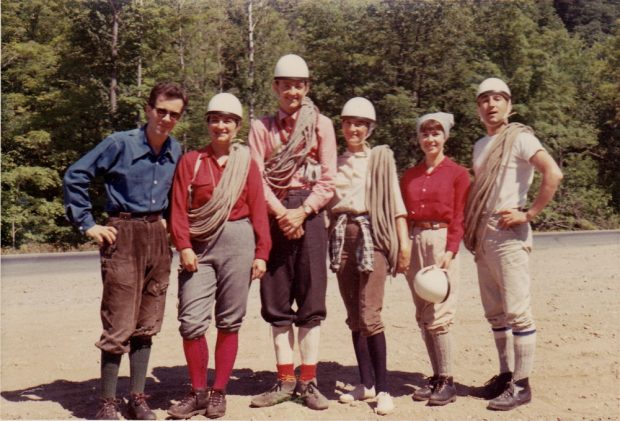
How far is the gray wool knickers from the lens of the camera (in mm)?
4594

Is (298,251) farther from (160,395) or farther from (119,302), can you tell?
(160,395)

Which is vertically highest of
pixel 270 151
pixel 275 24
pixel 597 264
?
pixel 275 24

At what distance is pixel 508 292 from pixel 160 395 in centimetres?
279

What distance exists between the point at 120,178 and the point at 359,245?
5.59ft

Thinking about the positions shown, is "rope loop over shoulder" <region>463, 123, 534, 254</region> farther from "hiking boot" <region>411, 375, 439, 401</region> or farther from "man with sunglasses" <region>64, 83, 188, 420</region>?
"man with sunglasses" <region>64, 83, 188, 420</region>

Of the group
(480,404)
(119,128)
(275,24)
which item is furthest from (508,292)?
(275,24)

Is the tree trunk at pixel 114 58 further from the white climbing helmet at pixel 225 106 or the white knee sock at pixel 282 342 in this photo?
the white knee sock at pixel 282 342

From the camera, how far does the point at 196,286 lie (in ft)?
15.1

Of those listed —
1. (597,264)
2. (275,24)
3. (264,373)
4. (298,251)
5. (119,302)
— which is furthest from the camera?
(275,24)

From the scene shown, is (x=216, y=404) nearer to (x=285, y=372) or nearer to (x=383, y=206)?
(x=285, y=372)

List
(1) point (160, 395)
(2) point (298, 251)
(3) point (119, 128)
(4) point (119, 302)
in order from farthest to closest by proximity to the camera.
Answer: (3) point (119, 128) → (1) point (160, 395) → (2) point (298, 251) → (4) point (119, 302)

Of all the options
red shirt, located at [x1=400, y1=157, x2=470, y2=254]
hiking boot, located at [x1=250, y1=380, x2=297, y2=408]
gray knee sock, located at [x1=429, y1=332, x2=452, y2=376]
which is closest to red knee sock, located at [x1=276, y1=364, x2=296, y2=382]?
hiking boot, located at [x1=250, y1=380, x2=297, y2=408]

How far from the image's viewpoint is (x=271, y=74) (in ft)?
103

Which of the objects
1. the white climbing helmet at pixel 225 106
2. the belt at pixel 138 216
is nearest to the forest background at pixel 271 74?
the belt at pixel 138 216
